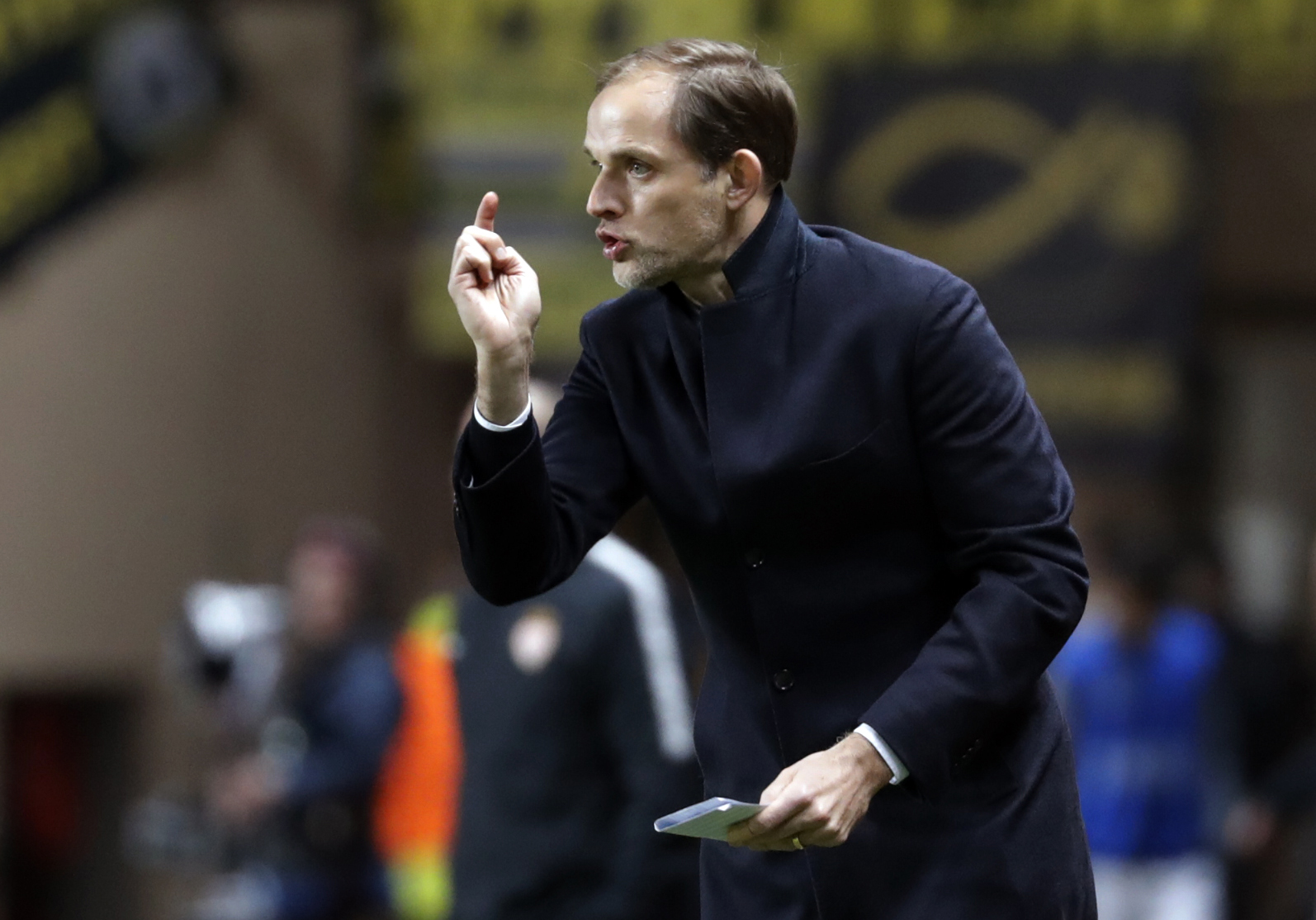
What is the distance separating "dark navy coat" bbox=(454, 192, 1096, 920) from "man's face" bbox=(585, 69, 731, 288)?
8 cm

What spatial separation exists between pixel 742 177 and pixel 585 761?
8.18 ft

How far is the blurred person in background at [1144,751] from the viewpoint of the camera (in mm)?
8492

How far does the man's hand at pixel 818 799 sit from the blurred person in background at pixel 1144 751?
5.62m

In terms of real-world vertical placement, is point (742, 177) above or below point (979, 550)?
above

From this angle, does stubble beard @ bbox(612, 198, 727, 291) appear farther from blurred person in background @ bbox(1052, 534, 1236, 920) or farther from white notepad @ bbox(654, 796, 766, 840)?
blurred person in background @ bbox(1052, 534, 1236, 920)

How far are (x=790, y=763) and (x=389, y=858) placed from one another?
17.6ft

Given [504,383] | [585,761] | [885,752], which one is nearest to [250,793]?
[585,761]

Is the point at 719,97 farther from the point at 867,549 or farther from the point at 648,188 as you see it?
the point at 867,549

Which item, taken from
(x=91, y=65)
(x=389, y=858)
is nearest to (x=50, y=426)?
(x=91, y=65)

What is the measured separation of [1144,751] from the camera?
8531mm

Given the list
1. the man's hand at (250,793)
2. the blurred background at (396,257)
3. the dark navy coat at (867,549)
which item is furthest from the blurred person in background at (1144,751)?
the dark navy coat at (867,549)

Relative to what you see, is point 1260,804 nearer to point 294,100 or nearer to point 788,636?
point 788,636

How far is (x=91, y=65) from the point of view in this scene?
11.9 metres

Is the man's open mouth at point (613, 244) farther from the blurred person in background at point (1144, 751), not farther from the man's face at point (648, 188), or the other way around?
the blurred person in background at point (1144, 751)
